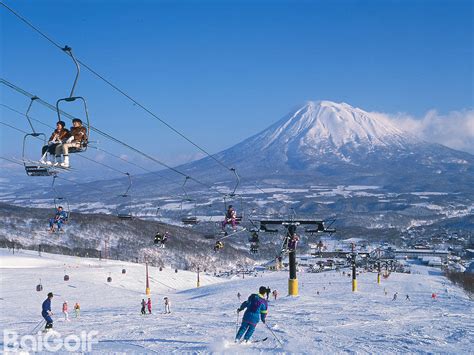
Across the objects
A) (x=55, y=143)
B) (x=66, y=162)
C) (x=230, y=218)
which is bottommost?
(x=230, y=218)

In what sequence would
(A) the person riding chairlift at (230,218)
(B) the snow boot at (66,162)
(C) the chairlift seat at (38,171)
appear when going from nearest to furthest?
1. (B) the snow boot at (66,162)
2. (C) the chairlift seat at (38,171)
3. (A) the person riding chairlift at (230,218)

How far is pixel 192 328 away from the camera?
15234 millimetres

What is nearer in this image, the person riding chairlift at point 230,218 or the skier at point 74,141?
the skier at point 74,141

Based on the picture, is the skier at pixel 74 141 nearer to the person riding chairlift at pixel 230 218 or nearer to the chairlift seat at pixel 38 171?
the chairlift seat at pixel 38 171

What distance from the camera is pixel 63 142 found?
39.2 ft

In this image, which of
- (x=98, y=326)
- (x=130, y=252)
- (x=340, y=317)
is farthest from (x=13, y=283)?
(x=130, y=252)

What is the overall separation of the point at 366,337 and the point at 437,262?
5198 inches

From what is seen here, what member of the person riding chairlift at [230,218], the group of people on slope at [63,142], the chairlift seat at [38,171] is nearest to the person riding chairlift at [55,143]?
the group of people on slope at [63,142]

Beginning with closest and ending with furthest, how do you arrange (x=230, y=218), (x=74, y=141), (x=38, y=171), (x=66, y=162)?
(x=66, y=162)
(x=74, y=141)
(x=38, y=171)
(x=230, y=218)

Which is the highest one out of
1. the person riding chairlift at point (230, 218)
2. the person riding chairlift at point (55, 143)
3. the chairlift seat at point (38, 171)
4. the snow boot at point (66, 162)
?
the person riding chairlift at point (55, 143)

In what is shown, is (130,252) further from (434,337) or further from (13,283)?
(434,337)

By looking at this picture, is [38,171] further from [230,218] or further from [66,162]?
[230,218]

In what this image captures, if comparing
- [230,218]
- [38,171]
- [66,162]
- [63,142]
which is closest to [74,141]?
[63,142]

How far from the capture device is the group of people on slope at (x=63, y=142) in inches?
468
